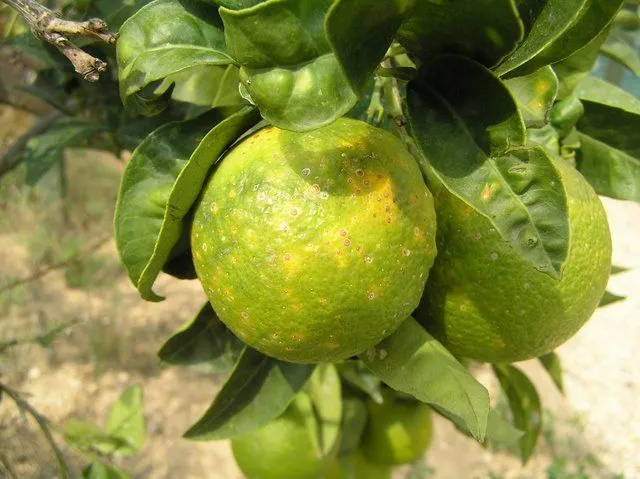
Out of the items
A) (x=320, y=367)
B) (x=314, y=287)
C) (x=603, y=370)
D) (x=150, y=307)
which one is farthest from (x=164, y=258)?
(x=603, y=370)

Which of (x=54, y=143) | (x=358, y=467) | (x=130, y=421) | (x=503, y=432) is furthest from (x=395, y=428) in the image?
(x=54, y=143)

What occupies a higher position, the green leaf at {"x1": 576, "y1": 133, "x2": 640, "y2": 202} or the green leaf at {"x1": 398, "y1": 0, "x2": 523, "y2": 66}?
the green leaf at {"x1": 398, "y1": 0, "x2": 523, "y2": 66}

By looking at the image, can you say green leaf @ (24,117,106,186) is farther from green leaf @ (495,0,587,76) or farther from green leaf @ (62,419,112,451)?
green leaf @ (495,0,587,76)

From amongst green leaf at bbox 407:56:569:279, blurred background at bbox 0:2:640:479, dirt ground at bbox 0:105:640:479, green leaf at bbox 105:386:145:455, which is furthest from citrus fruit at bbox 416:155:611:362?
dirt ground at bbox 0:105:640:479

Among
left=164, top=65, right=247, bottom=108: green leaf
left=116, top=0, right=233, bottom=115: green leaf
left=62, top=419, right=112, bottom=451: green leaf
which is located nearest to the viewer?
left=116, top=0, right=233, bottom=115: green leaf

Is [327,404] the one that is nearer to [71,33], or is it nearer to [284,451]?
[284,451]

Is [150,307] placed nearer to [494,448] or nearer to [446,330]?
[494,448]
